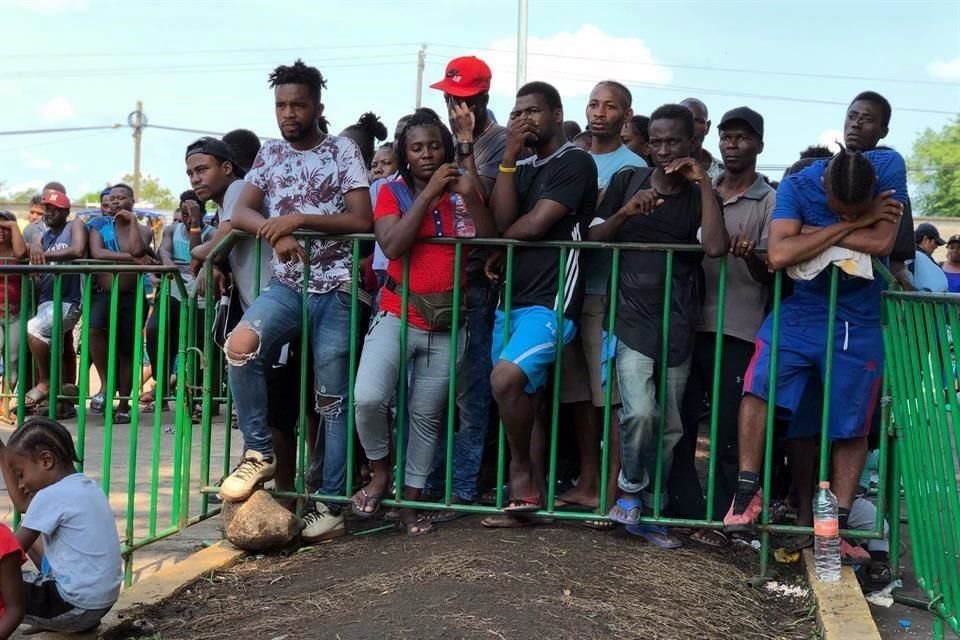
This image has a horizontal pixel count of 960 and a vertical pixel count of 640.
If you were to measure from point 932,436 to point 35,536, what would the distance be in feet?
11.4

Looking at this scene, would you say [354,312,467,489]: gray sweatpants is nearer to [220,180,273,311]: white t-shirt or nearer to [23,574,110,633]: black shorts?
[220,180,273,311]: white t-shirt

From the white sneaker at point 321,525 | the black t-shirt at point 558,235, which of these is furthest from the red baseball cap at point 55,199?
the black t-shirt at point 558,235

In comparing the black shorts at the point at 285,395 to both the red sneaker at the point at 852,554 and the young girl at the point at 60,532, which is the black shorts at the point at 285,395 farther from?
the red sneaker at the point at 852,554

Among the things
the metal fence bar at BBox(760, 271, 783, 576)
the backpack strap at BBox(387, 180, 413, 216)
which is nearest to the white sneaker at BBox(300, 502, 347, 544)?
the backpack strap at BBox(387, 180, 413, 216)

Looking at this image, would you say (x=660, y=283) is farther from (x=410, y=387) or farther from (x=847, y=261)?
(x=410, y=387)

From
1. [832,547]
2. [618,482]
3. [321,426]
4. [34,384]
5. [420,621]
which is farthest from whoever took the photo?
[34,384]

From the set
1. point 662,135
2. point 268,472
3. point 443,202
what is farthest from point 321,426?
point 662,135

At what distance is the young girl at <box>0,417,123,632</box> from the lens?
425 cm

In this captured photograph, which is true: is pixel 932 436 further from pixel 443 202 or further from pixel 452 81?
pixel 452 81

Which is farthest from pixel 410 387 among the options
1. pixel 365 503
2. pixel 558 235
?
pixel 558 235

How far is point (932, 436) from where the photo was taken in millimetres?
4324

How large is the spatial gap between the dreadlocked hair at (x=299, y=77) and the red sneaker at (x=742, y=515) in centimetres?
284

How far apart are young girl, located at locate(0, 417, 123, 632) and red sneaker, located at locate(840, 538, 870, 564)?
3.23 metres

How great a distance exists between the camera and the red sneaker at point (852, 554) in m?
5.23
